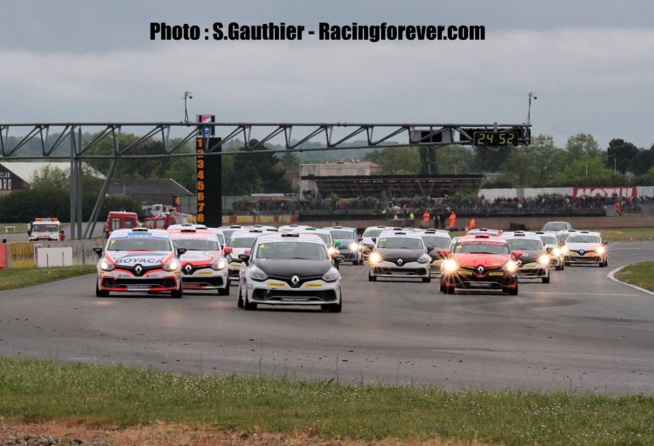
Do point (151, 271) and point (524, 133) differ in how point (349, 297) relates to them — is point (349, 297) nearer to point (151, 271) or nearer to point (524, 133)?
point (151, 271)

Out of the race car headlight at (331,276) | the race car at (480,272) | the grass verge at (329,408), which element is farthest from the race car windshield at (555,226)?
the grass verge at (329,408)

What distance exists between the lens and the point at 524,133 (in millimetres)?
73562

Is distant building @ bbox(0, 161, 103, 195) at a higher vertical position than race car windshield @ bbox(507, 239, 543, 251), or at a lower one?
higher

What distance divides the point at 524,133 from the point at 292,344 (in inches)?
2166

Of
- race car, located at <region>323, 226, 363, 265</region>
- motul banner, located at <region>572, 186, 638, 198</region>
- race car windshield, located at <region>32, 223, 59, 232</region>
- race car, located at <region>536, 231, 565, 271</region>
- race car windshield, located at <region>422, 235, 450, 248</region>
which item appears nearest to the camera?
race car windshield, located at <region>422, 235, 450, 248</region>

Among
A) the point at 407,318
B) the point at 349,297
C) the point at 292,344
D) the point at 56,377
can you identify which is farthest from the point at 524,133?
the point at 56,377

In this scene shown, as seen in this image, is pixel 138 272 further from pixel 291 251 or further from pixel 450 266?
pixel 450 266

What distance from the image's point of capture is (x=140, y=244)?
31.6 m

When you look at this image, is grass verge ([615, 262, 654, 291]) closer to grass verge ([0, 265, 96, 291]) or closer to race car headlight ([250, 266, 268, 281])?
race car headlight ([250, 266, 268, 281])

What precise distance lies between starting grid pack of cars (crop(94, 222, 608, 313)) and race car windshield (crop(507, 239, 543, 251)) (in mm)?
31

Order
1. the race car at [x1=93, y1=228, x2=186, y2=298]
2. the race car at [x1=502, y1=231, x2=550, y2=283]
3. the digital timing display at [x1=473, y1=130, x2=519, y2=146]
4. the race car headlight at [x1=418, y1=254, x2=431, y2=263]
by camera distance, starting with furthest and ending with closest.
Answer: the digital timing display at [x1=473, y1=130, x2=519, y2=146] → the race car at [x1=502, y1=231, x2=550, y2=283] → the race car headlight at [x1=418, y1=254, x2=431, y2=263] → the race car at [x1=93, y1=228, x2=186, y2=298]

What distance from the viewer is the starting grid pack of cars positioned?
89.0 ft

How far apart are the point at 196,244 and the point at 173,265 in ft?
13.0

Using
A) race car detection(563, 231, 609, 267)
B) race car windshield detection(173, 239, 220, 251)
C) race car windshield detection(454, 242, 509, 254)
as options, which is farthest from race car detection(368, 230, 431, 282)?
race car detection(563, 231, 609, 267)
